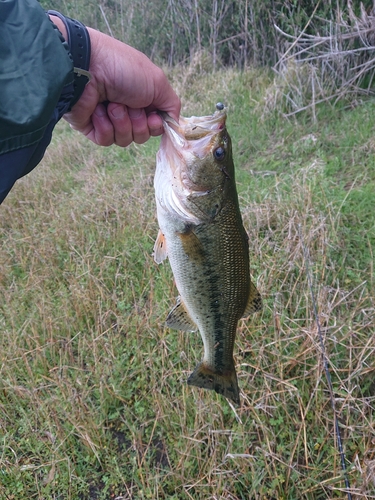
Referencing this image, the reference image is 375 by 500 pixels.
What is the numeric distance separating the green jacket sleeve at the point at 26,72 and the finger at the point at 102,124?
52 cm

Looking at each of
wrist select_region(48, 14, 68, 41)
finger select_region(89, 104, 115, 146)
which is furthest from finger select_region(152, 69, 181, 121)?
wrist select_region(48, 14, 68, 41)

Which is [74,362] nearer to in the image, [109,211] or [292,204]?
[109,211]

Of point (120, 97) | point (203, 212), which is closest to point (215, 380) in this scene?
point (203, 212)

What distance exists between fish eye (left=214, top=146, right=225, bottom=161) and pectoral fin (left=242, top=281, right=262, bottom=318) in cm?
55

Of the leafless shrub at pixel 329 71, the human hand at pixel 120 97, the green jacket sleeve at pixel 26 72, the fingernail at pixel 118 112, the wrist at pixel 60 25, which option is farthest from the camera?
the leafless shrub at pixel 329 71

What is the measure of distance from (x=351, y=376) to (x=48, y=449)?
1769 mm

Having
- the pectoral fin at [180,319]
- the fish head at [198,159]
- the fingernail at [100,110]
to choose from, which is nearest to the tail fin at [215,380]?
the pectoral fin at [180,319]

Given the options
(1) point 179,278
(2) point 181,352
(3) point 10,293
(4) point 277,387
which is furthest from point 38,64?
(3) point 10,293

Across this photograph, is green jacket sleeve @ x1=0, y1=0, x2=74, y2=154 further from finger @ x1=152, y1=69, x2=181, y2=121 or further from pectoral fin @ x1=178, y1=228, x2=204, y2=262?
pectoral fin @ x1=178, y1=228, x2=204, y2=262

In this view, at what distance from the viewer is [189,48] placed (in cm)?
771

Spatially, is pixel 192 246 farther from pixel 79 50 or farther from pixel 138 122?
pixel 79 50

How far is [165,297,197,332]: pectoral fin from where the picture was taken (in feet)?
6.08

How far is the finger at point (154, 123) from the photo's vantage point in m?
1.88

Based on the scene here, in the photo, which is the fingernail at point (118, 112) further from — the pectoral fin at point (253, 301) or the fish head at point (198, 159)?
the pectoral fin at point (253, 301)
